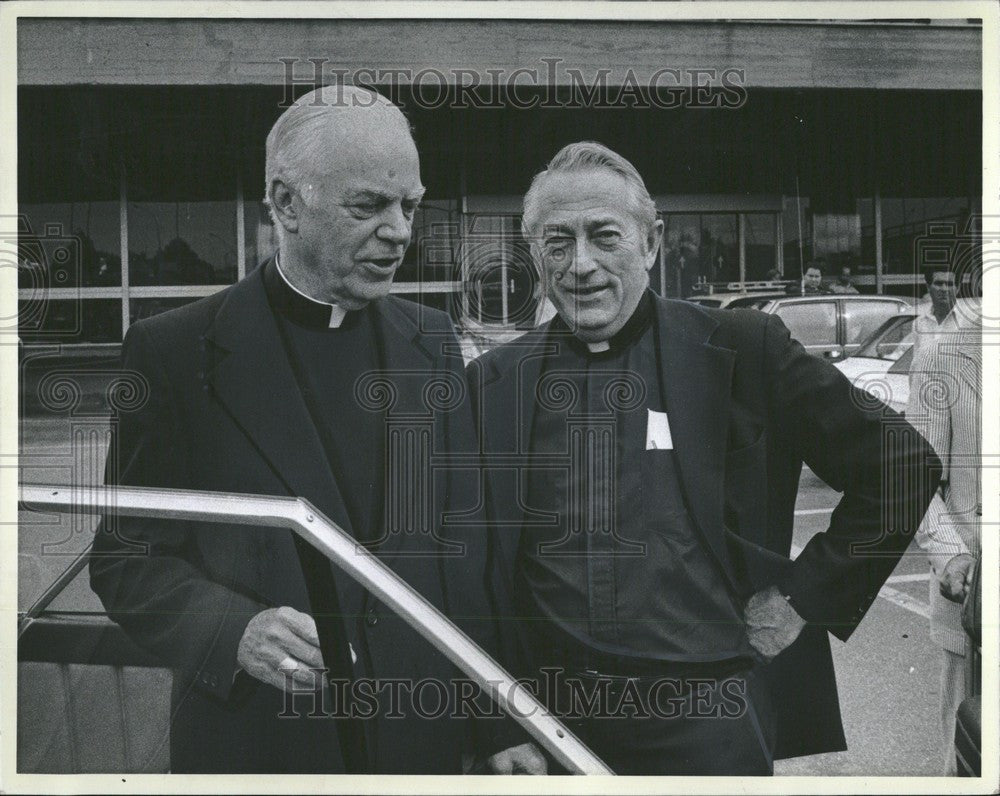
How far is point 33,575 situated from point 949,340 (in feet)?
8.59

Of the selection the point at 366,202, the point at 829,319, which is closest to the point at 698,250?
the point at 829,319

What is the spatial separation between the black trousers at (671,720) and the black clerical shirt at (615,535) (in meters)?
0.09

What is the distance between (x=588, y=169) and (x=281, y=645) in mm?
1520

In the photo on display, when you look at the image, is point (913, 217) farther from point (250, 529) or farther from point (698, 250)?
point (250, 529)

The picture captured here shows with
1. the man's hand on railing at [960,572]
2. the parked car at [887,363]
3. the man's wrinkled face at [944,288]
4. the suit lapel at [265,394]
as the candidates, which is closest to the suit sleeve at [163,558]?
the suit lapel at [265,394]

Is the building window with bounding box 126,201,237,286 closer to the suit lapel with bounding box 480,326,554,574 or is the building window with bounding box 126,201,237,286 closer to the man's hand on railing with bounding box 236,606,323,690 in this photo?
the suit lapel with bounding box 480,326,554,574

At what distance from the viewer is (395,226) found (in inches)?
106

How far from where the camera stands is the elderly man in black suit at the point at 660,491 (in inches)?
107

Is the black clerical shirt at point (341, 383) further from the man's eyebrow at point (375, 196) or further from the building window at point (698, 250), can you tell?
the building window at point (698, 250)

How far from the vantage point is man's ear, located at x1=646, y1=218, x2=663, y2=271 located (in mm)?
2750

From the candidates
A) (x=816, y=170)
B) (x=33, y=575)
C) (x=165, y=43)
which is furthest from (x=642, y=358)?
(x=33, y=575)

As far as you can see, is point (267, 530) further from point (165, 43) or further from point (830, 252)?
point (830, 252)

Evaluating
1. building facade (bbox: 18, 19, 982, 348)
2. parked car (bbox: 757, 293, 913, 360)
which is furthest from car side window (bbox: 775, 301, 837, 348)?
building facade (bbox: 18, 19, 982, 348)

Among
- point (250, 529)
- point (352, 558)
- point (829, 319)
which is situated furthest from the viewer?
point (829, 319)
